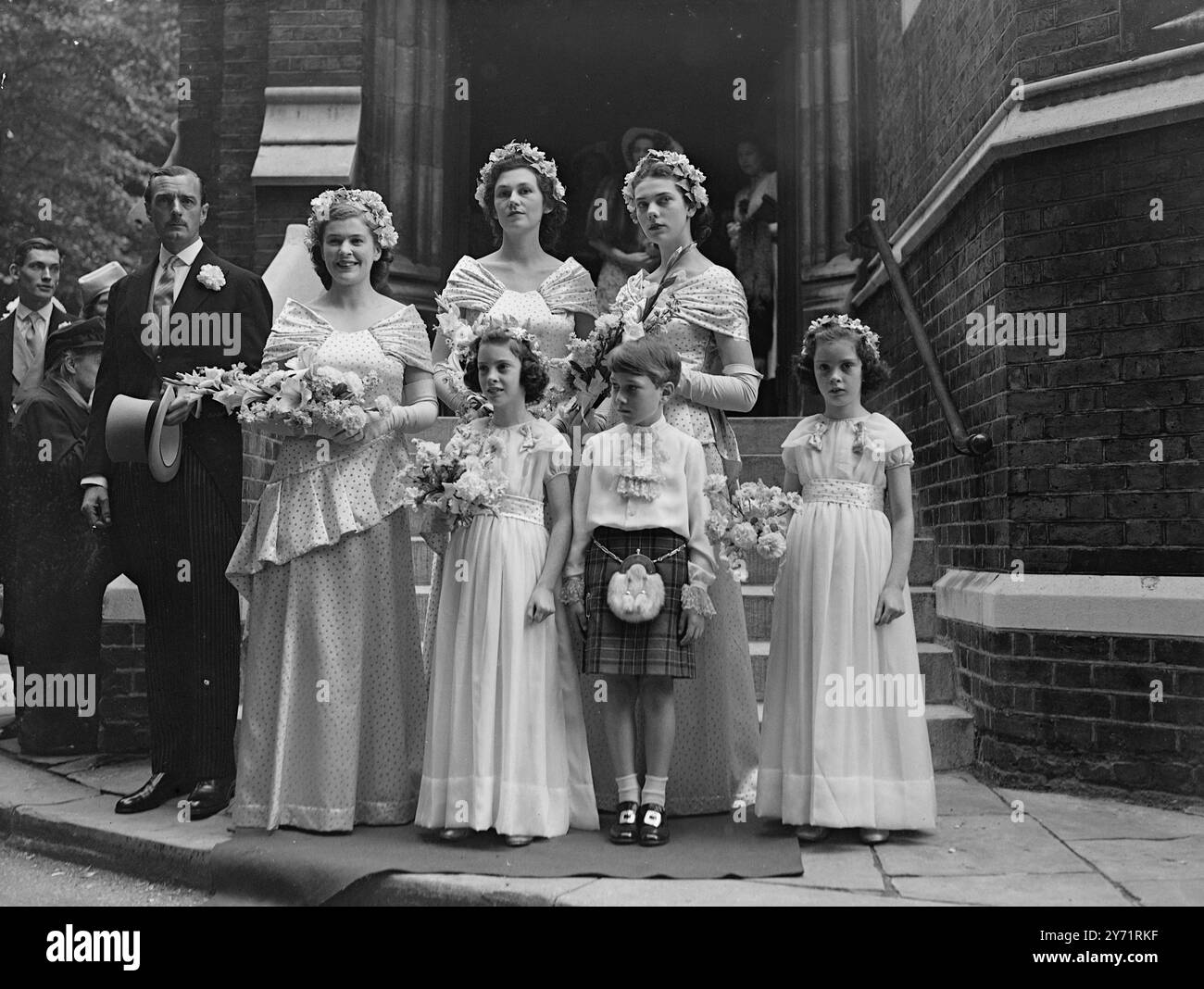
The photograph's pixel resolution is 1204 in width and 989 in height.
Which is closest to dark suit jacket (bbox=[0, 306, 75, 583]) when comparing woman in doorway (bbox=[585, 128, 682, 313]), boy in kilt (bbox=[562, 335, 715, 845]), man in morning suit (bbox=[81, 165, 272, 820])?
man in morning suit (bbox=[81, 165, 272, 820])

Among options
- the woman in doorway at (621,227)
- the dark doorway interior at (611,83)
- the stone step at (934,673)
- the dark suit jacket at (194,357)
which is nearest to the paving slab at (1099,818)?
the stone step at (934,673)

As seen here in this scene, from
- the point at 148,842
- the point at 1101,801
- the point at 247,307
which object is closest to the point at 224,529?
the point at 247,307

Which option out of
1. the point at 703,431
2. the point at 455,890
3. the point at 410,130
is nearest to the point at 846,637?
the point at 703,431

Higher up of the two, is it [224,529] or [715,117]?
[715,117]

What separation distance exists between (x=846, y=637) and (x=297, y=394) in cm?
203

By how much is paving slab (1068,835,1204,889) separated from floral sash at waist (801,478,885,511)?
1.33m

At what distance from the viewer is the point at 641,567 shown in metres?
3.91

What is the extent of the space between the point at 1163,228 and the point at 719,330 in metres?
1.92

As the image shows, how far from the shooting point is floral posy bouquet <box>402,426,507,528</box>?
402cm

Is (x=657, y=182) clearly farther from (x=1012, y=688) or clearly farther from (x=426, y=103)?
(x=426, y=103)

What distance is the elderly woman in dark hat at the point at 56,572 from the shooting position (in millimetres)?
5539

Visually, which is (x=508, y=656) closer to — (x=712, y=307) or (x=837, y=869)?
(x=837, y=869)

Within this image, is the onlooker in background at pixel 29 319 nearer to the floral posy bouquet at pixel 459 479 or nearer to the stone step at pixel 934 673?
the floral posy bouquet at pixel 459 479
